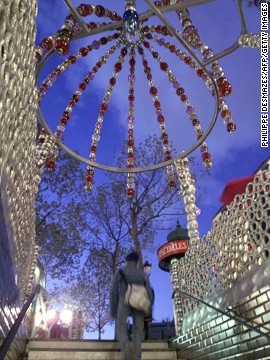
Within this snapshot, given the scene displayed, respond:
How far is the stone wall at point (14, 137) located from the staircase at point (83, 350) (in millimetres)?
1070

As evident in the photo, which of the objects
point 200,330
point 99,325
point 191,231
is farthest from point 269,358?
point 99,325

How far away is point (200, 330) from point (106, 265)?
641 inches

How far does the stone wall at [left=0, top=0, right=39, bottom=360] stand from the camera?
2.63 meters

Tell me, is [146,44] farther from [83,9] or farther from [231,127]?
[231,127]

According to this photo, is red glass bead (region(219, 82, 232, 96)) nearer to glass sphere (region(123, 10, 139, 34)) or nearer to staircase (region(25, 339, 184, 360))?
glass sphere (region(123, 10, 139, 34))

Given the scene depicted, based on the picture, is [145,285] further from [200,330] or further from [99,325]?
[99,325]

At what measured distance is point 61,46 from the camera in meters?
4.77

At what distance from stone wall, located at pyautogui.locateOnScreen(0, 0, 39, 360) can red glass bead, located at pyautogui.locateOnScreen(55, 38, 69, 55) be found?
4.03 ft

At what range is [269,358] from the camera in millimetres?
4098

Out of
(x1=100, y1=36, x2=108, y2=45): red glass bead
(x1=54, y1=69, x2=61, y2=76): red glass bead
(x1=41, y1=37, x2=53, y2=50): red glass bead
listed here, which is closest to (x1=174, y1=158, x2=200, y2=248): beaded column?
(x1=100, y1=36, x2=108, y2=45): red glass bead

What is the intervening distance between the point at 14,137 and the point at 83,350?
4154mm

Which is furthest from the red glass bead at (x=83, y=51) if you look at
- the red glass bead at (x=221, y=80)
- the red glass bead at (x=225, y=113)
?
the red glass bead at (x=225, y=113)

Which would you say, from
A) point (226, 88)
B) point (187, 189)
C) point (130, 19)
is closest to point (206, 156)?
point (226, 88)

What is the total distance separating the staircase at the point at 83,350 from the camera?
5.45 m
